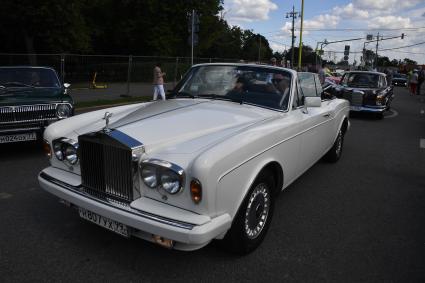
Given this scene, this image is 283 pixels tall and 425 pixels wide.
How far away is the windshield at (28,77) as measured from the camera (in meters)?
7.29

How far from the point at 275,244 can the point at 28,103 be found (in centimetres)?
485

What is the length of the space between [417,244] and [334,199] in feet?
4.31

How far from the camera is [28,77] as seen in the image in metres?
7.57

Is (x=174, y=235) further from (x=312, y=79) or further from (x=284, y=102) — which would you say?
(x=312, y=79)

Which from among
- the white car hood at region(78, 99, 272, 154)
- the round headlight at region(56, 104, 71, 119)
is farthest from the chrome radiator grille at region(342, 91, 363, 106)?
the white car hood at region(78, 99, 272, 154)

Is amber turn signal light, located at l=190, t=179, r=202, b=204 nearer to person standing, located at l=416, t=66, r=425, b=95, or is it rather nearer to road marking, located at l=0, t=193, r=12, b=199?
road marking, located at l=0, t=193, r=12, b=199

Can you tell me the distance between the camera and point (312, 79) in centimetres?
634

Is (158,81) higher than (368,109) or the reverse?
higher

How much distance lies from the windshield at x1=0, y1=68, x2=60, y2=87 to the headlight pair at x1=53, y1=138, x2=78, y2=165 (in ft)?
13.9

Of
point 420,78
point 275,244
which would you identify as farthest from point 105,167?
point 420,78

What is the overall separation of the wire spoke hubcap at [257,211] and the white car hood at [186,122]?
58 centimetres

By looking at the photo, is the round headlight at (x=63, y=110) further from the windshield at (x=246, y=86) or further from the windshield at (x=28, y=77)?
the windshield at (x=246, y=86)

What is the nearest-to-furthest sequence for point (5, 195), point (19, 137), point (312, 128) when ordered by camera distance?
point (5, 195), point (312, 128), point (19, 137)

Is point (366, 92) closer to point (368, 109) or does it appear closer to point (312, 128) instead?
point (368, 109)
